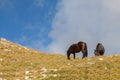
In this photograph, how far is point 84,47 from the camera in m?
56.2

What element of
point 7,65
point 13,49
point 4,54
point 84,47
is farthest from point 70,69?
point 13,49

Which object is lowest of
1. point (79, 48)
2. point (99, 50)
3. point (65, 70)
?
point (65, 70)

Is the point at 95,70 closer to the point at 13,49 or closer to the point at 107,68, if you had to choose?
the point at 107,68

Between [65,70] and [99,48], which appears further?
[99,48]

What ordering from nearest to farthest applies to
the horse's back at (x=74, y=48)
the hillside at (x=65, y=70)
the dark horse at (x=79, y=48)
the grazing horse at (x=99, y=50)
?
the hillside at (x=65, y=70) < the dark horse at (x=79, y=48) < the horse's back at (x=74, y=48) < the grazing horse at (x=99, y=50)

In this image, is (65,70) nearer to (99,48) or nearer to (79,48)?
(79,48)

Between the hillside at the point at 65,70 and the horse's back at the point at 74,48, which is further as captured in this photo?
the horse's back at the point at 74,48

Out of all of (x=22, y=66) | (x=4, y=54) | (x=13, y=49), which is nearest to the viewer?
(x=22, y=66)

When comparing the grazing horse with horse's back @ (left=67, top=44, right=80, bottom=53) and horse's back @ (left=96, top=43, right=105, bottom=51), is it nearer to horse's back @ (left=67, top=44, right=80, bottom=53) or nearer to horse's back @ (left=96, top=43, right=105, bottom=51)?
horse's back @ (left=96, top=43, right=105, bottom=51)

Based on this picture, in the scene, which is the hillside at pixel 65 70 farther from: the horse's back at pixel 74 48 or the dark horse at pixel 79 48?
the horse's back at pixel 74 48

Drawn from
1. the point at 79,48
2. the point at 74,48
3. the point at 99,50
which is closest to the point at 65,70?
the point at 79,48

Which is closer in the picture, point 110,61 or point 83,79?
point 83,79

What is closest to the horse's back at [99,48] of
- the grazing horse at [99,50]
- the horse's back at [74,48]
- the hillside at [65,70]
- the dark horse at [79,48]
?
the grazing horse at [99,50]

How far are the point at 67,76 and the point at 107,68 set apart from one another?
479cm
